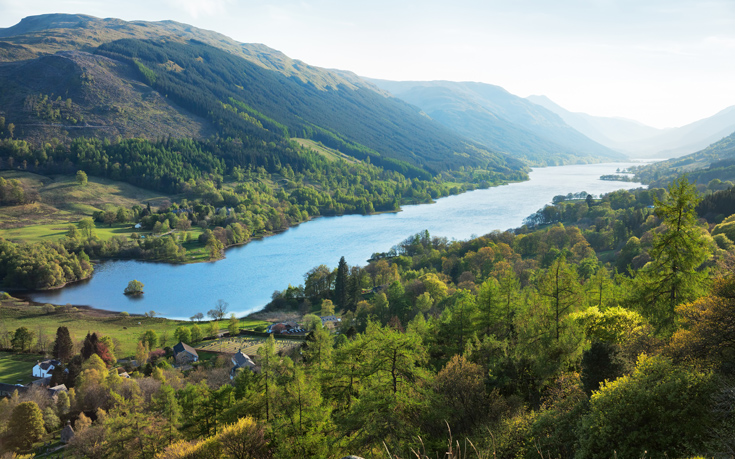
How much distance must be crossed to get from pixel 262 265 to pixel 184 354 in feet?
159

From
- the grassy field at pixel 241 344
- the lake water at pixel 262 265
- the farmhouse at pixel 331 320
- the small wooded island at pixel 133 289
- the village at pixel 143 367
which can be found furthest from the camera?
the small wooded island at pixel 133 289

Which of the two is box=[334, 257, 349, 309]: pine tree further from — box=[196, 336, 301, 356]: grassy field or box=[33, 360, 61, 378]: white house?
box=[33, 360, 61, 378]: white house

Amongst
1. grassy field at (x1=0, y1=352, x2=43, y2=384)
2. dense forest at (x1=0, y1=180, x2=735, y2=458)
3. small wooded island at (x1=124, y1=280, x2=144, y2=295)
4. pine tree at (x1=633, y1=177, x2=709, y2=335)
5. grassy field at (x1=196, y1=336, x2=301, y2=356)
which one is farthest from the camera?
small wooded island at (x1=124, y1=280, x2=144, y2=295)

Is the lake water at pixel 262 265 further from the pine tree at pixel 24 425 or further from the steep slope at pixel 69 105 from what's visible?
the steep slope at pixel 69 105

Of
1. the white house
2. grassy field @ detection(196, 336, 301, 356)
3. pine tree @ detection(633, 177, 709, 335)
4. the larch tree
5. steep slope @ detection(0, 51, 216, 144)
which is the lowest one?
grassy field @ detection(196, 336, 301, 356)

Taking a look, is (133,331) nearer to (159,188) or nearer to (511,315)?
(511,315)

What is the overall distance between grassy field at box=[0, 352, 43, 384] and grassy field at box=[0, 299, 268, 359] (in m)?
4.63

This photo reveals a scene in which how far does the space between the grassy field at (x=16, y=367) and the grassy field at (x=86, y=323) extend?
4.63m

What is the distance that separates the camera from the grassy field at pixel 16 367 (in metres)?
45.1

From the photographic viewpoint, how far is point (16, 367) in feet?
160

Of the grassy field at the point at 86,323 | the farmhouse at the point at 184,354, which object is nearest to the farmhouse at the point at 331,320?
the grassy field at the point at 86,323

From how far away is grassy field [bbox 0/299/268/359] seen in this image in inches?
2299

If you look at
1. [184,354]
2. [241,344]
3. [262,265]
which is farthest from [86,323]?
[262,265]

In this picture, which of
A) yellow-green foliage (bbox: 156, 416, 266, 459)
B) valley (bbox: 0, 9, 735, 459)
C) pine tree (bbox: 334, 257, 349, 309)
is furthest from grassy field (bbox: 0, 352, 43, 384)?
yellow-green foliage (bbox: 156, 416, 266, 459)
